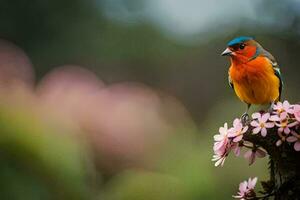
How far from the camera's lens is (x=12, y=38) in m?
7.51

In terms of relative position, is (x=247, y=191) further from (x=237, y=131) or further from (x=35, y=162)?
(x=35, y=162)

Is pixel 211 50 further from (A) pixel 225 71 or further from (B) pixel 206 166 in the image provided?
(B) pixel 206 166

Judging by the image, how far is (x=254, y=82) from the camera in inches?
65.0

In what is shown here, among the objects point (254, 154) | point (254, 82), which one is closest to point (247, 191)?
point (254, 154)

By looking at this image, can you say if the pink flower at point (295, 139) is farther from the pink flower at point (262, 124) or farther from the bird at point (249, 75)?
the bird at point (249, 75)

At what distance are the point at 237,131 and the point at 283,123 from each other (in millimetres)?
87

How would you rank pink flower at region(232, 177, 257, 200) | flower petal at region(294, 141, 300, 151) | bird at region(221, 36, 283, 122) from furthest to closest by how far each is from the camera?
1. bird at region(221, 36, 283, 122)
2. pink flower at region(232, 177, 257, 200)
3. flower petal at region(294, 141, 300, 151)

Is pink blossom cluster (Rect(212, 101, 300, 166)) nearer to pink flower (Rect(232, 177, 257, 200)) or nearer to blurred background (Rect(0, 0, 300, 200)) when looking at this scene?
pink flower (Rect(232, 177, 257, 200))

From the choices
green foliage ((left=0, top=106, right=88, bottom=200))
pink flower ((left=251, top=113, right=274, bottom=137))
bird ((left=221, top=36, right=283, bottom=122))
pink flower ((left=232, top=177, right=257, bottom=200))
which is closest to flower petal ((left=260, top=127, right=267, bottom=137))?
pink flower ((left=251, top=113, right=274, bottom=137))

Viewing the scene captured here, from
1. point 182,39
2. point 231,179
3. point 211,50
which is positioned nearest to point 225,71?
point 211,50

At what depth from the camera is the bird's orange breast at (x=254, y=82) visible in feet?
5.41

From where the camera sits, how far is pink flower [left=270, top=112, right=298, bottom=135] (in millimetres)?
1192

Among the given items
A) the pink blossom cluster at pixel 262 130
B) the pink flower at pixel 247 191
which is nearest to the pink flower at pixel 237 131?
the pink blossom cluster at pixel 262 130

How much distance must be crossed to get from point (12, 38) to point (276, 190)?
21.6 ft
